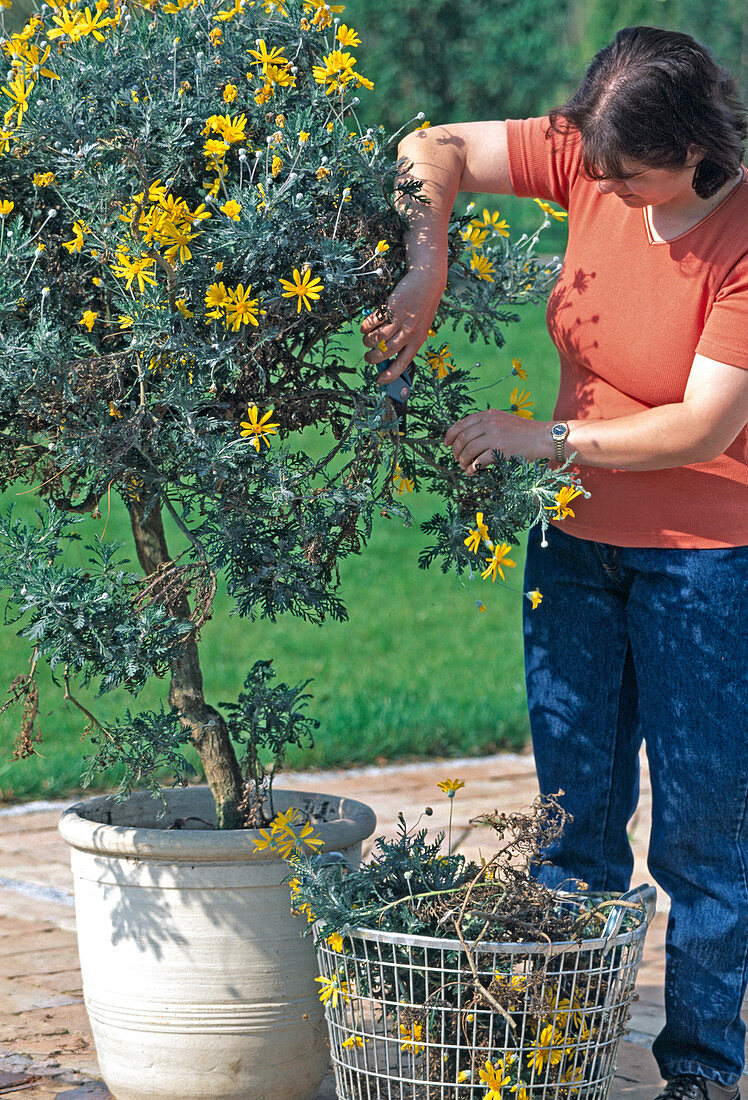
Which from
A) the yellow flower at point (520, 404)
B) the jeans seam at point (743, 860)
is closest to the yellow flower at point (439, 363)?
the yellow flower at point (520, 404)

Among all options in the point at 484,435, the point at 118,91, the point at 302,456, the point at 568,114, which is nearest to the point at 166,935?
the point at 302,456

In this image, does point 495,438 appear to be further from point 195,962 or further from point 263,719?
point 195,962

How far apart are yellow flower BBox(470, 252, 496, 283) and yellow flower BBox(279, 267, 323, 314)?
0.61m

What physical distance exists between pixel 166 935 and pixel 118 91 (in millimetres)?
1495

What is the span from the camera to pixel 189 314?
2066 millimetres

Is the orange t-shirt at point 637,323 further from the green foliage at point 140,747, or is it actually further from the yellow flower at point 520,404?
the green foliage at point 140,747

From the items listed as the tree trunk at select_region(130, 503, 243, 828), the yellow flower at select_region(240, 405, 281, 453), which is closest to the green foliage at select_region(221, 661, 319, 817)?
the tree trunk at select_region(130, 503, 243, 828)

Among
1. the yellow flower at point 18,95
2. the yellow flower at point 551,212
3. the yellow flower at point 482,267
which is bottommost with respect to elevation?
the yellow flower at point 482,267

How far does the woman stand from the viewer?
7.31ft

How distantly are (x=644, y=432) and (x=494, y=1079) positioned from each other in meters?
1.09

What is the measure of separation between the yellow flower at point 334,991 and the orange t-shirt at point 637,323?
0.95m

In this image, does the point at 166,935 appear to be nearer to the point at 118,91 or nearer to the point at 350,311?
the point at 350,311

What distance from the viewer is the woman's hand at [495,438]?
228cm

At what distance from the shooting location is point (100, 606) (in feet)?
6.70
